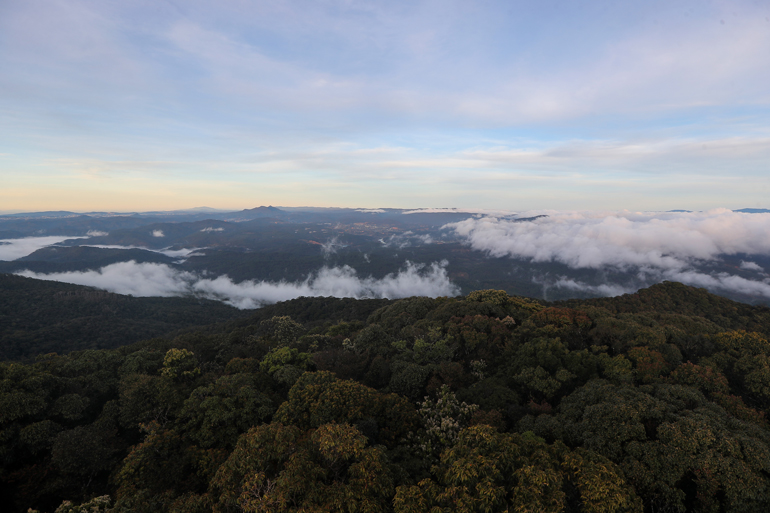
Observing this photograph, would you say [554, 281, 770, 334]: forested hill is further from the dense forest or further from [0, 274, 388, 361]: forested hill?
[0, 274, 388, 361]: forested hill

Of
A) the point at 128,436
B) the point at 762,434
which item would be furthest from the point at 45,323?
the point at 762,434

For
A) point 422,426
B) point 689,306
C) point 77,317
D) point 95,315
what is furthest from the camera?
point 95,315

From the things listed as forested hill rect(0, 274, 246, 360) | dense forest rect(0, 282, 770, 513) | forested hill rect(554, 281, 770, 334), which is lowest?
forested hill rect(0, 274, 246, 360)

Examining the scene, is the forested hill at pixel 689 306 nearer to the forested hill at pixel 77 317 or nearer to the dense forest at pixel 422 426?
the dense forest at pixel 422 426

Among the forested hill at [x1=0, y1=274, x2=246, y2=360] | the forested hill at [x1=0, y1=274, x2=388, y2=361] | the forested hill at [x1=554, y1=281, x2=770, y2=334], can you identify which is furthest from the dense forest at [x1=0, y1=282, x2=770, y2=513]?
the forested hill at [x1=0, y1=274, x2=246, y2=360]

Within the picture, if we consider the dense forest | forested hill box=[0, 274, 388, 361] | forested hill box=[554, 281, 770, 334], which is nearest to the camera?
the dense forest

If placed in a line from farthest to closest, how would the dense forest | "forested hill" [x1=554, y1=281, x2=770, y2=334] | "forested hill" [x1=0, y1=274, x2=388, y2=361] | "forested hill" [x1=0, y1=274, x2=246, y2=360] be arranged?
"forested hill" [x1=0, y1=274, x2=246, y2=360], "forested hill" [x1=0, y1=274, x2=388, y2=361], "forested hill" [x1=554, y1=281, x2=770, y2=334], the dense forest

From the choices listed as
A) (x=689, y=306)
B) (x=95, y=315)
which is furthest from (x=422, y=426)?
(x=95, y=315)

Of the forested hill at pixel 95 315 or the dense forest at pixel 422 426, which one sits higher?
the dense forest at pixel 422 426

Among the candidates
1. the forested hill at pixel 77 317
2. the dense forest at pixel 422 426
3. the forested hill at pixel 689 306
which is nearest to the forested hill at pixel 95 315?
the forested hill at pixel 77 317

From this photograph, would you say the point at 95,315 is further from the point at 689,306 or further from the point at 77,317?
the point at 689,306
